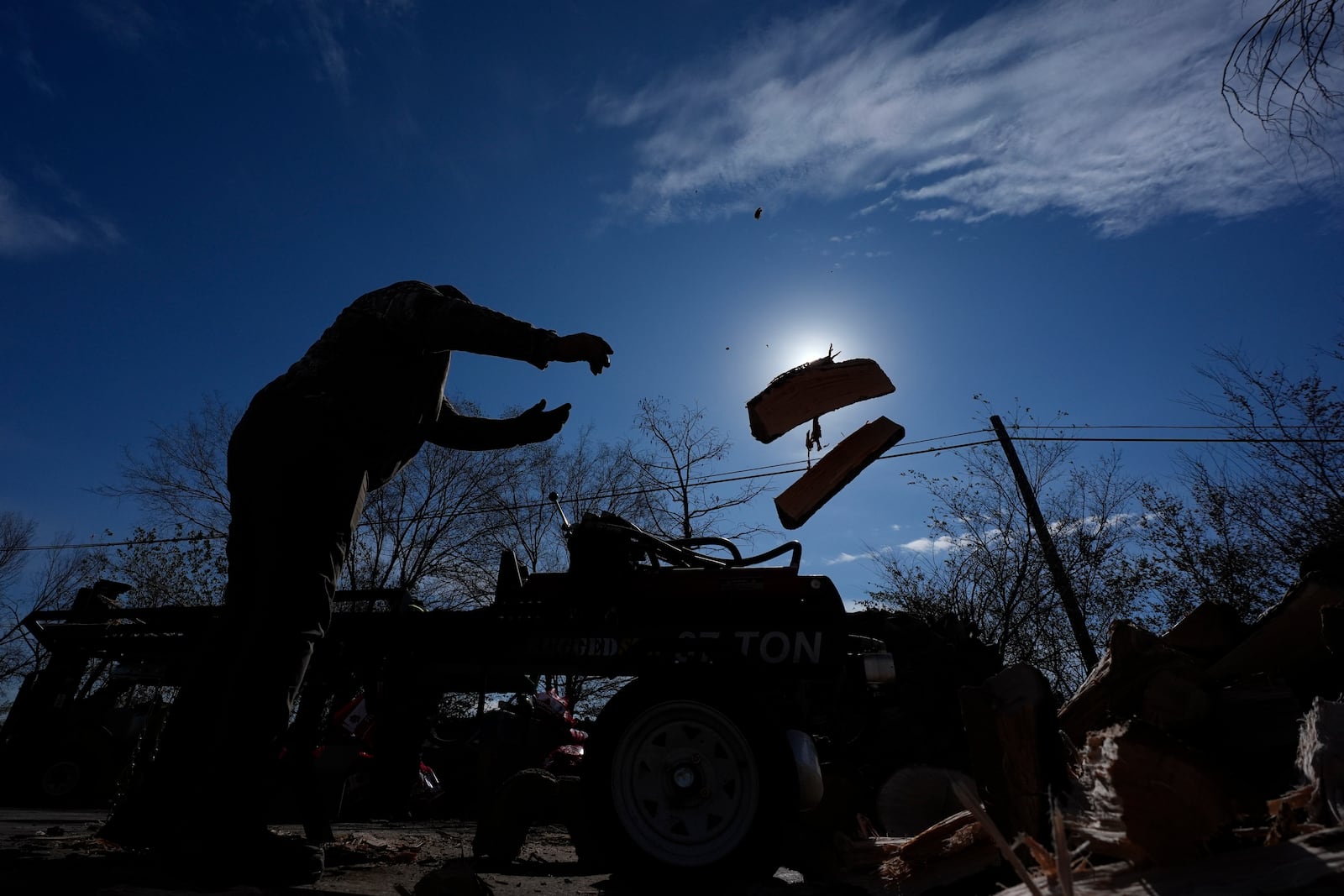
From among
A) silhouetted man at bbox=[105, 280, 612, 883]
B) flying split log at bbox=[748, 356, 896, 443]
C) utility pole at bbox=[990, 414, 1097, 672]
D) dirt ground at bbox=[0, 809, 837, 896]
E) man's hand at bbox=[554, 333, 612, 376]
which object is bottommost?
dirt ground at bbox=[0, 809, 837, 896]

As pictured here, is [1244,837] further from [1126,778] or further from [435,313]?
[435,313]

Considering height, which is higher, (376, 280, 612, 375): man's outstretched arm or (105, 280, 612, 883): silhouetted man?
(376, 280, 612, 375): man's outstretched arm

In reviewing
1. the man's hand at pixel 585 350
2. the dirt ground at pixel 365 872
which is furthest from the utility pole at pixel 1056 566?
the man's hand at pixel 585 350

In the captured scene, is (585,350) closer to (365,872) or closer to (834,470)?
(834,470)

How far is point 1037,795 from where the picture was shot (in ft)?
7.26

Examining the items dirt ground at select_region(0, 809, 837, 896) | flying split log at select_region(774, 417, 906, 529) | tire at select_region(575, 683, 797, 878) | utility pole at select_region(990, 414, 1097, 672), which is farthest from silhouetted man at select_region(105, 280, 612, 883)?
utility pole at select_region(990, 414, 1097, 672)

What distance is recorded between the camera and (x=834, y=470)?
436cm

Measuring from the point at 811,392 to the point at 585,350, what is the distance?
62.3 inches

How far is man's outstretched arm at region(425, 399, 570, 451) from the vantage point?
4297 mm

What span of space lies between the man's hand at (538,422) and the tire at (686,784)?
1.99 metres

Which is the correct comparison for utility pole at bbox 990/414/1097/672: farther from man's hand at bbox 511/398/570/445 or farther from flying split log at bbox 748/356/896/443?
man's hand at bbox 511/398/570/445

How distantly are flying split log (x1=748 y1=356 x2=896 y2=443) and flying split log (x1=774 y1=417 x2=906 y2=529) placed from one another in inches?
8.9

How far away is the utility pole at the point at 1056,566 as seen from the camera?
13.4 meters

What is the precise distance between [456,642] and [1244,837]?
2.96 metres
